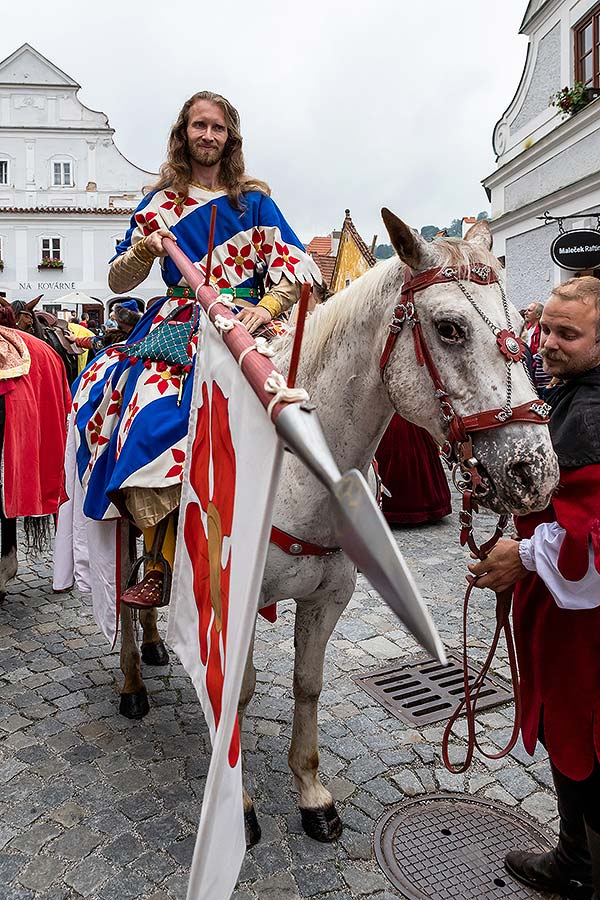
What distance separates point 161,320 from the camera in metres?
3.06

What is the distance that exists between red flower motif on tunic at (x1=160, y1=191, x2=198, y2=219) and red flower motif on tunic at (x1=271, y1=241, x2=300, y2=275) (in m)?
0.40

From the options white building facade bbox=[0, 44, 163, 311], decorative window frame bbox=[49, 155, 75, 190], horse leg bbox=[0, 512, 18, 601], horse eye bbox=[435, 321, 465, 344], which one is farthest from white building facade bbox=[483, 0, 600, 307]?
decorative window frame bbox=[49, 155, 75, 190]

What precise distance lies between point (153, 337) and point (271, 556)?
1.13 m

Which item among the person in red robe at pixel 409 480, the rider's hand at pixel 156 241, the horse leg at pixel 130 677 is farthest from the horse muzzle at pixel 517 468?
the person in red robe at pixel 409 480

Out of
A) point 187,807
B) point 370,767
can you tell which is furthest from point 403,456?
point 187,807

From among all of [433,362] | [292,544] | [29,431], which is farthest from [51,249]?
[433,362]

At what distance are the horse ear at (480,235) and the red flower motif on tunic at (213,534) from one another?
2.94ft

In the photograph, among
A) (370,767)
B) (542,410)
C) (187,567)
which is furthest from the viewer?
(370,767)

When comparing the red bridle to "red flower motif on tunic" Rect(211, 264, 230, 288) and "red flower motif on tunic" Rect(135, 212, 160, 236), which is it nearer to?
"red flower motif on tunic" Rect(211, 264, 230, 288)

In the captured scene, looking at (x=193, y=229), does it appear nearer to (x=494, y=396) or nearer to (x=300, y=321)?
(x=494, y=396)

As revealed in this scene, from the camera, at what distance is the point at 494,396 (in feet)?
5.73

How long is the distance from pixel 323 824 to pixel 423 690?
1.33 metres

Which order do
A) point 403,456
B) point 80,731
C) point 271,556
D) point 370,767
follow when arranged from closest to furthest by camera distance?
point 271,556 < point 370,767 < point 80,731 < point 403,456

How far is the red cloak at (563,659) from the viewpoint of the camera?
1.92m
